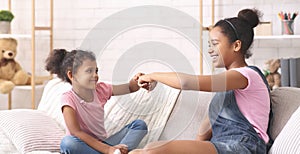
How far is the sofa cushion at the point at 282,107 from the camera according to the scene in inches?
80.6

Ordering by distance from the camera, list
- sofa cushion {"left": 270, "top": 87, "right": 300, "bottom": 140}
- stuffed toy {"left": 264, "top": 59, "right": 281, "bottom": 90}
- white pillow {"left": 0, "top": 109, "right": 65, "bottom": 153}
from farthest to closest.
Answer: stuffed toy {"left": 264, "top": 59, "right": 281, "bottom": 90} → white pillow {"left": 0, "top": 109, "right": 65, "bottom": 153} → sofa cushion {"left": 270, "top": 87, "right": 300, "bottom": 140}

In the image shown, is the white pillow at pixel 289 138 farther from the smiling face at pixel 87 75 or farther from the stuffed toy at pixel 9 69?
the stuffed toy at pixel 9 69

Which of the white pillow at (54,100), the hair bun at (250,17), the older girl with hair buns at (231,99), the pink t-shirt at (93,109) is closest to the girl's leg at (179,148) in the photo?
the older girl with hair buns at (231,99)

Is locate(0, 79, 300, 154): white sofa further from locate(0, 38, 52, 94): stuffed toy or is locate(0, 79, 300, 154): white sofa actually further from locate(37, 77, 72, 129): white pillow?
locate(0, 38, 52, 94): stuffed toy

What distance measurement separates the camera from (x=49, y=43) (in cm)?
393

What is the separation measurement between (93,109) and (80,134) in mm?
260

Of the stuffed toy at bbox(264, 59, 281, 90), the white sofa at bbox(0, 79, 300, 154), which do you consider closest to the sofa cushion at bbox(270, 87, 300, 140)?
the white sofa at bbox(0, 79, 300, 154)

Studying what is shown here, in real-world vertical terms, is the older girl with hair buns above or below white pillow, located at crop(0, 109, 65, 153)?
above

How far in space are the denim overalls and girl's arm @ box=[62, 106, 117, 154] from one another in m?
0.38

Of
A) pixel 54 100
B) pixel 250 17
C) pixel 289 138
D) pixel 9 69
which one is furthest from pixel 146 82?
→ pixel 9 69

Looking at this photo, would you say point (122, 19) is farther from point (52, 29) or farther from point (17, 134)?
point (52, 29)

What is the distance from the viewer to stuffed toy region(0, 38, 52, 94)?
3555mm

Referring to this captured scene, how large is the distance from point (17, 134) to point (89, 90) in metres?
0.63

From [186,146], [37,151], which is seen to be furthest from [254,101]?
[37,151]
